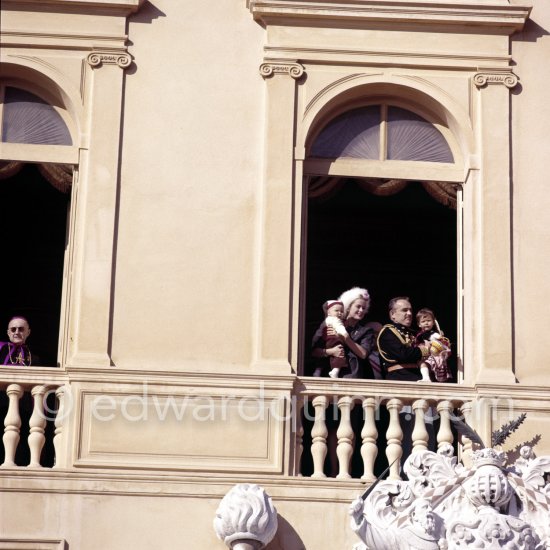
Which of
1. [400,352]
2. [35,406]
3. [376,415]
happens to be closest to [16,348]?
[35,406]

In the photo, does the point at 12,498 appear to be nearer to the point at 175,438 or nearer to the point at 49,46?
the point at 175,438

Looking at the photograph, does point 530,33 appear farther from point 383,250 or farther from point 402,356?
point 383,250

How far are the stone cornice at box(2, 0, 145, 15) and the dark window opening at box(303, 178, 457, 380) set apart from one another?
498 cm

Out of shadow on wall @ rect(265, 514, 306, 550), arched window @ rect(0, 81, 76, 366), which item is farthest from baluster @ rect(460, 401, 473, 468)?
A: arched window @ rect(0, 81, 76, 366)

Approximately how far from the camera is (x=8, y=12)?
17.8 m

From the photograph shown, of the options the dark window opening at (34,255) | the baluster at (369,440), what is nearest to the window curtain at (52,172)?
the baluster at (369,440)

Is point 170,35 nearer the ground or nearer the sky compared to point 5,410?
nearer the sky

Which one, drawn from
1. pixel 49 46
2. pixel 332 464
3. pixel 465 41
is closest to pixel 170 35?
pixel 49 46

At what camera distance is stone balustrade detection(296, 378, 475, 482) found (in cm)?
1653

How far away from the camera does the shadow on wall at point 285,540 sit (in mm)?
16156

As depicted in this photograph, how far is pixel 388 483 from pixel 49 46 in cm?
477

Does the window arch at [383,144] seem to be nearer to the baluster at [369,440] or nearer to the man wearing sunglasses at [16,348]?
the baluster at [369,440]

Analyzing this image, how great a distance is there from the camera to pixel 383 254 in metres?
22.8

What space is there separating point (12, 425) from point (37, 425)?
7.9 inches
